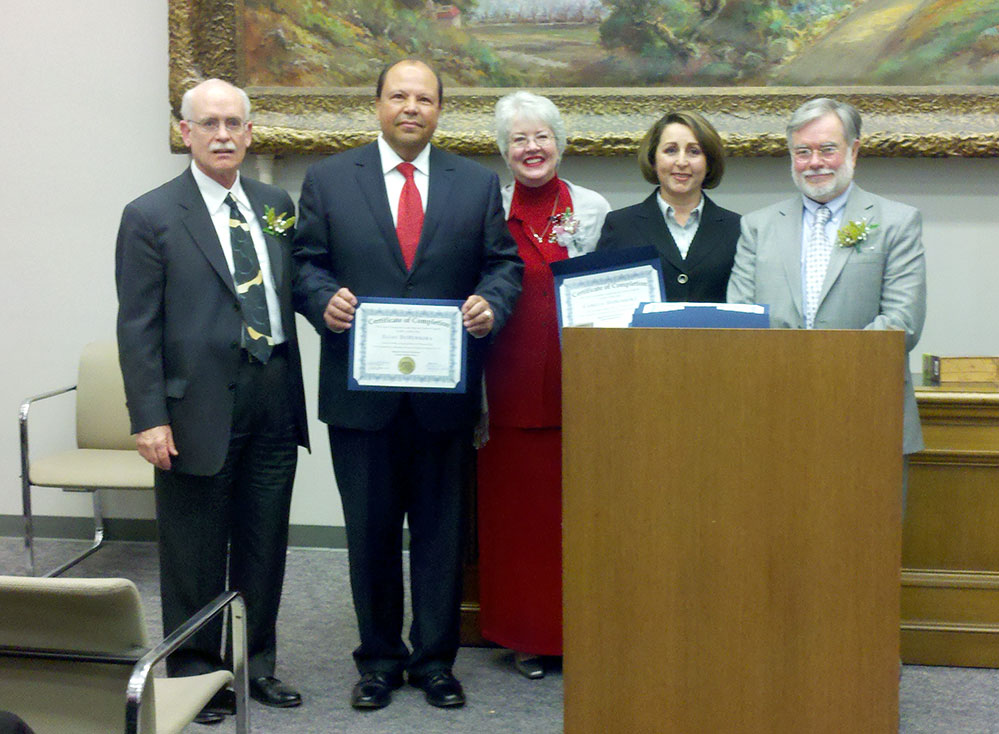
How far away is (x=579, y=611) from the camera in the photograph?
2.43 meters

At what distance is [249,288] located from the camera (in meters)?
3.21

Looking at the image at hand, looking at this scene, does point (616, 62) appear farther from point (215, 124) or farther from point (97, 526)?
point (97, 526)

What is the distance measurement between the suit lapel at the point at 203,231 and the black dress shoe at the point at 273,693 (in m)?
1.25

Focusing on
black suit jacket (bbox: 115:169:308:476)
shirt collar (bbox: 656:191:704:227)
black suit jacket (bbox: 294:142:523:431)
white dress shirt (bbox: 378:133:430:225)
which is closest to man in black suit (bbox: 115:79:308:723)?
black suit jacket (bbox: 115:169:308:476)

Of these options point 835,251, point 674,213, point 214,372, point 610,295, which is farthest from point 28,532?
point 835,251

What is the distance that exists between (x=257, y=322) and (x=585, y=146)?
195 cm

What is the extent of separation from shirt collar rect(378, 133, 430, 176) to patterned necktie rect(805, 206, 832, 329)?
1189 millimetres

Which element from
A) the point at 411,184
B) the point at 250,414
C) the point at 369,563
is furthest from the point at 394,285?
the point at 369,563

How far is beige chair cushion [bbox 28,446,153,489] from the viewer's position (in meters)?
4.46

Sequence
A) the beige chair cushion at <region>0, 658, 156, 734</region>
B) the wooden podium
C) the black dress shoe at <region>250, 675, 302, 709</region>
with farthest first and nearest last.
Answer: the black dress shoe at <region>250, 675, 302, 709</region>, the wooden podium, the beige chair cushion at <region>0, 658, 156, 734</region>

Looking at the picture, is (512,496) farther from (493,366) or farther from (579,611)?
(579,611)

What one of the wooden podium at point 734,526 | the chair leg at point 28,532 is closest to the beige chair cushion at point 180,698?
the wooden podium at point 734,526

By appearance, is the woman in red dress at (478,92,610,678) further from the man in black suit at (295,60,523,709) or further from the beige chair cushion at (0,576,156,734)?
the beige chair cushion at (0,576,156,734)

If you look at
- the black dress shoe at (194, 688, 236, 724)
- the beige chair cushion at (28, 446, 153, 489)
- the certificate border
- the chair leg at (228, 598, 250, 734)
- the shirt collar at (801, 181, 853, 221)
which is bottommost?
the black dress shoe at (194, 688, 236, 724)
